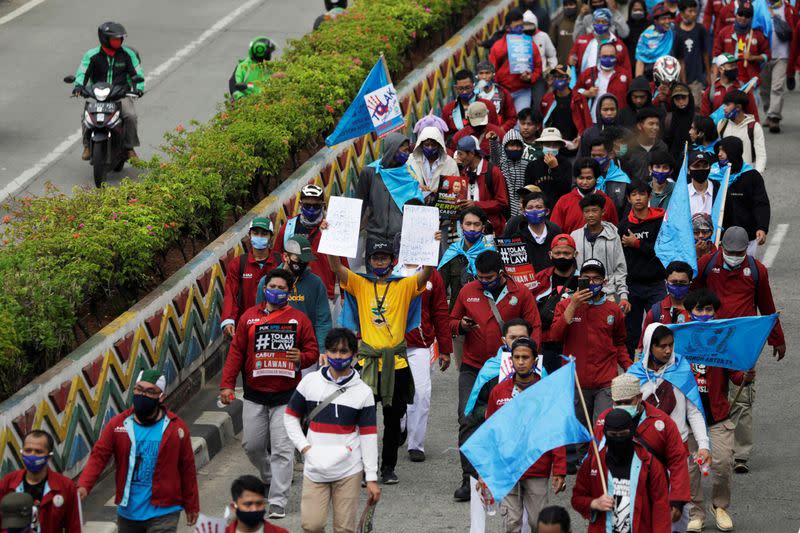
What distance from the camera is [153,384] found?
10.8 m

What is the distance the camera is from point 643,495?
34.3ft

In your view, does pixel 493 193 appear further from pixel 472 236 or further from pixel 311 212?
pixel 311 212

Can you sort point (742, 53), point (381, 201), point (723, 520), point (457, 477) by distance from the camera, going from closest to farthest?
1. point (723, 520)
2. point (457, 477)
3. point (381, 201)
4. point (742, 53)

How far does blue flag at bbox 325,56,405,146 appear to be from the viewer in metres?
16.7

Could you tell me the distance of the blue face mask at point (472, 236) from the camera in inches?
563

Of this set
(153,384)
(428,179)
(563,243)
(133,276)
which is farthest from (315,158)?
(153,384)

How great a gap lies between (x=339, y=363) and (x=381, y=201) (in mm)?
5074

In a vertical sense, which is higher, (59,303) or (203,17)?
(203,17)

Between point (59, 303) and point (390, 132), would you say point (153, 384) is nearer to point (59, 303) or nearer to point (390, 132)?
point (59, 303)

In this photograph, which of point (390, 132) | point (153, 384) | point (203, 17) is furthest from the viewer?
point (203, 17)

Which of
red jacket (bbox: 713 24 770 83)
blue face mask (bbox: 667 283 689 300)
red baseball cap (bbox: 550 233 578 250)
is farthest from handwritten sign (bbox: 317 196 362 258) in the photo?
red jacket (bbox: 713 24 770 83)

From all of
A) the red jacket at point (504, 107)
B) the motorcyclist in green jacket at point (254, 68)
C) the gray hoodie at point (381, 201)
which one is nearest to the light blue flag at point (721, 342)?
the gray hoodie at point (381, 201)

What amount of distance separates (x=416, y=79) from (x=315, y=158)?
11.4 feet

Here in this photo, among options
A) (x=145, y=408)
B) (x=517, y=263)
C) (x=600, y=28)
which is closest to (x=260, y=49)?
(x=600, y=28)
